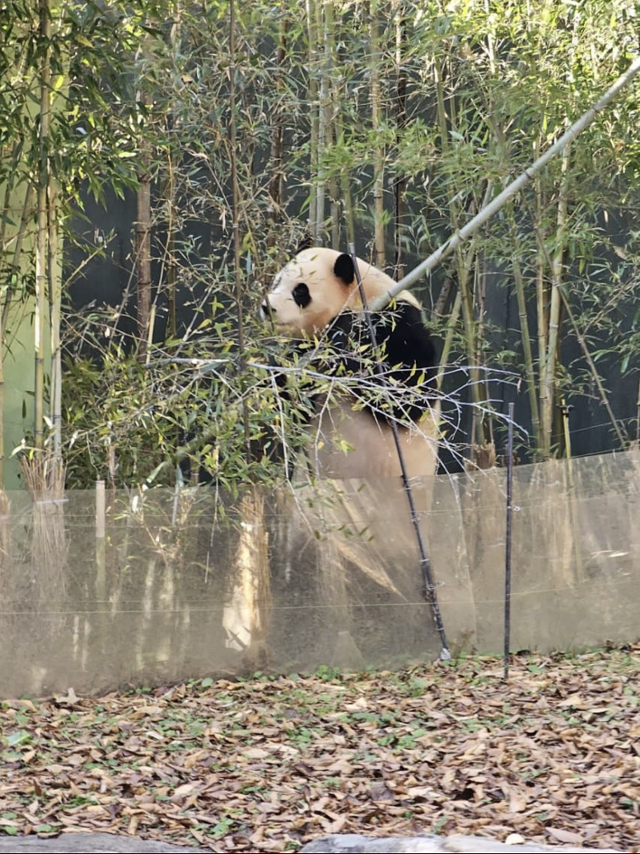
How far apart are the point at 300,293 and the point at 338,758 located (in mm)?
1784

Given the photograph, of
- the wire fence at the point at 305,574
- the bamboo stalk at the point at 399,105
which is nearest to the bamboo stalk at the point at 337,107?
the bamboo stalk at the point at 399,105

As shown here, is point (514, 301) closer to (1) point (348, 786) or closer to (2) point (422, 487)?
(2) point (422, 487)

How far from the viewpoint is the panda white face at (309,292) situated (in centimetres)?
436

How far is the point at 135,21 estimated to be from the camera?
3992 millimetres

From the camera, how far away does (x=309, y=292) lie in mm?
4391

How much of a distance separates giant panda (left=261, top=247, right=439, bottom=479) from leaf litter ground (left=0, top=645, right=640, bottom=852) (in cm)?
82

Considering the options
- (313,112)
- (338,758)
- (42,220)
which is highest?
(313,112)

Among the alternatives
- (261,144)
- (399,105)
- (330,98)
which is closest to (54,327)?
(261,144)

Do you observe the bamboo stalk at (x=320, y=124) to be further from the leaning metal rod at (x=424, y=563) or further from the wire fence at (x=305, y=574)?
the wire fence at (x=305, y=574)

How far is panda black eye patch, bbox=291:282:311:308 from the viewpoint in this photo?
14.3ft

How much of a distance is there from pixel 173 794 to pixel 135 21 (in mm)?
2536

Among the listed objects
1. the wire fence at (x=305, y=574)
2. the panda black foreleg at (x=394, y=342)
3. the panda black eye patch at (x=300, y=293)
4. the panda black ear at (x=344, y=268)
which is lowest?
the wire fence at (x=305, y=574)

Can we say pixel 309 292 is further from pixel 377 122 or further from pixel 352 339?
pixel 377 122

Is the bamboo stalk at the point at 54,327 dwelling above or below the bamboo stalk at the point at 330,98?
below
